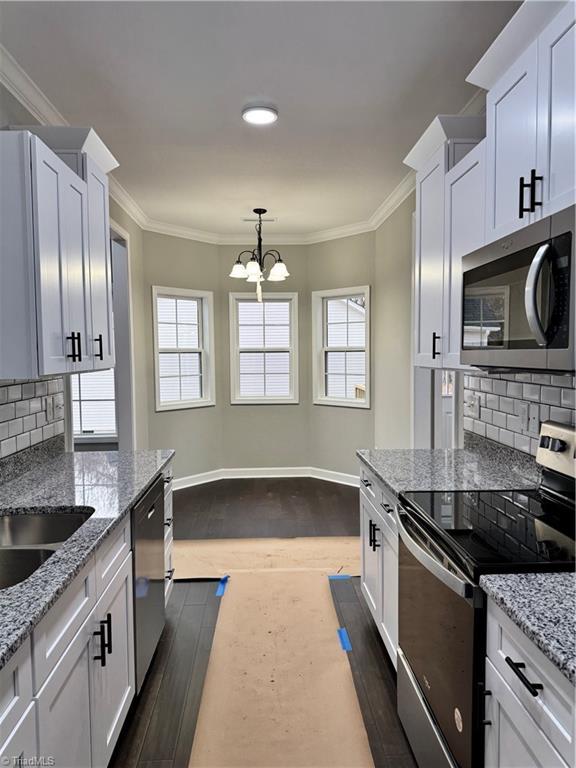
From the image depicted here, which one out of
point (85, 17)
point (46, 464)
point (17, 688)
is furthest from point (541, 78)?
point (46, 464)

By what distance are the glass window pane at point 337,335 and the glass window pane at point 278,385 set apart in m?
0.68

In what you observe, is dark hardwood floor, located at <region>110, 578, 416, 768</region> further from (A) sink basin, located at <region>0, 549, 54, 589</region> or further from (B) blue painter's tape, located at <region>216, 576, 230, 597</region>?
(A) sink basin, located at <region>0, 549, 54, 589</region>

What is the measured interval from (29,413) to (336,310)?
380 centimetres

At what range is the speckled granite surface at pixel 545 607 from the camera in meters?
0.96

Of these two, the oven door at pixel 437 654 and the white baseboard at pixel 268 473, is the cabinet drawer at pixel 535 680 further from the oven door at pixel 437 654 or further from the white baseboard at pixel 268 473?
the white baseboard at pixel 268 473

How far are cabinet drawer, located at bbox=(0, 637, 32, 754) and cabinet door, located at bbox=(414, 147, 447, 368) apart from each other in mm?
2025

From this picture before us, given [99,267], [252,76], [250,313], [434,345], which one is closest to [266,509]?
[250,313]

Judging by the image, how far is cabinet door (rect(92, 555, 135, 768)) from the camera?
1589 millimetres

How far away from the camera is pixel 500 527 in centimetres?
158

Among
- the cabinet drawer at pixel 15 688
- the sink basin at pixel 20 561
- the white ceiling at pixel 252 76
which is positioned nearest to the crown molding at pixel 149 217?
the white ceiling at pixel 252 76

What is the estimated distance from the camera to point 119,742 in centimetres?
192

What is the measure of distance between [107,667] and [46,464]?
1267 mm

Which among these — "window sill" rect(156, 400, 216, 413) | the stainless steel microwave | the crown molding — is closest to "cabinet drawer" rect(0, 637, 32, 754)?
the stainless steel microwave

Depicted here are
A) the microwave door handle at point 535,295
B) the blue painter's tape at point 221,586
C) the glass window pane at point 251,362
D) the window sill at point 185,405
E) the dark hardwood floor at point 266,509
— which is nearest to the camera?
the microwave door handle at point 535,295
